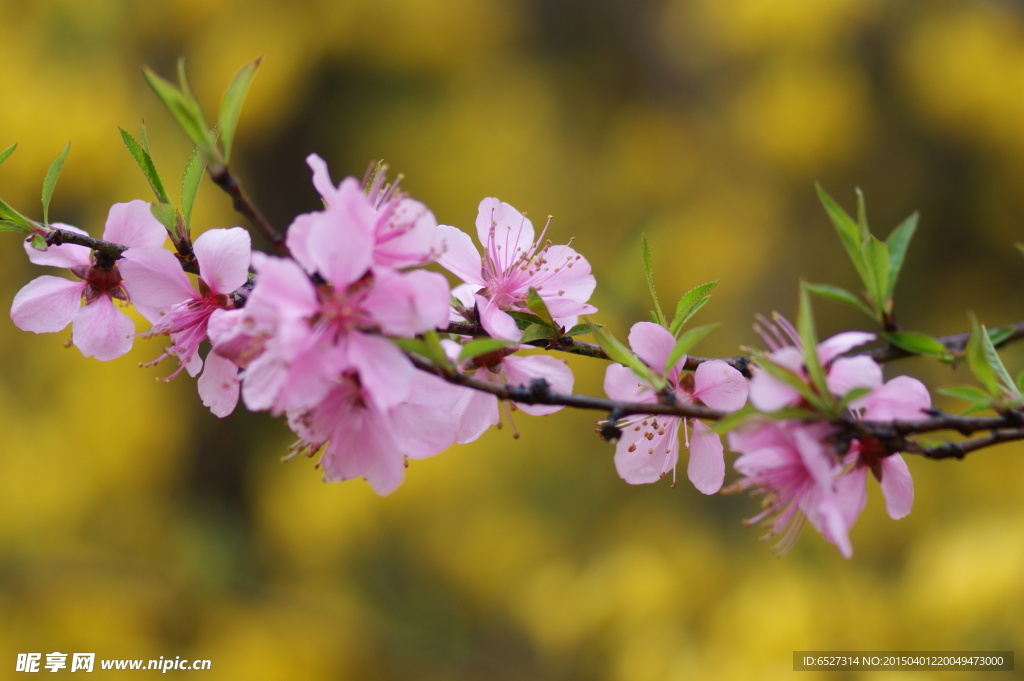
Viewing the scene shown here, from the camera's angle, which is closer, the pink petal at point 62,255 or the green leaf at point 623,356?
the green leaf at point 623,356

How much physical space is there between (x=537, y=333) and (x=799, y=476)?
7.7 inches

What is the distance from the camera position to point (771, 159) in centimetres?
222

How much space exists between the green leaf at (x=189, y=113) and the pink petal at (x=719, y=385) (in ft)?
1.18

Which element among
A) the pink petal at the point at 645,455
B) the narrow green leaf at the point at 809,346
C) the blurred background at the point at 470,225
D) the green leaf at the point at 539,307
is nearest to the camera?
the narrow green leaf at the point at 809,346

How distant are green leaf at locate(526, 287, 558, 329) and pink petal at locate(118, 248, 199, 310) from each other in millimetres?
248

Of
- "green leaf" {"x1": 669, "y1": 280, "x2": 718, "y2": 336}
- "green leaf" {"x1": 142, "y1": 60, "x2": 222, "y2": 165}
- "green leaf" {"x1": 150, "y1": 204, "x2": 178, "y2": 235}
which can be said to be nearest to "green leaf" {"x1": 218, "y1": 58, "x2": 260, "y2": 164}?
"green leaf" {"x1": 142, "y1": 60, "x2": 222, "y2": 165}

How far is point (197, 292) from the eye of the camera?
57cm

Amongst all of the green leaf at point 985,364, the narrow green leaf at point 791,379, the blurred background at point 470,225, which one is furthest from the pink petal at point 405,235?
the blurred background at point 470,225

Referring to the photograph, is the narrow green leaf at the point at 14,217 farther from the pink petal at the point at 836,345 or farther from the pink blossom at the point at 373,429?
the pink petal at the point at 836,345

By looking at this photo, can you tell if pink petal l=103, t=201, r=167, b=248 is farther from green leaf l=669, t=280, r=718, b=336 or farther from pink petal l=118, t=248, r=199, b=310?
green leaf l=669, t=280, r=718, b=336

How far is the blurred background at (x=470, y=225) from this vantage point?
79.6 inches

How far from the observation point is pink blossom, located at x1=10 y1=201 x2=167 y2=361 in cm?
59

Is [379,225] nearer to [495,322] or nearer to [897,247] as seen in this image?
[495,322]

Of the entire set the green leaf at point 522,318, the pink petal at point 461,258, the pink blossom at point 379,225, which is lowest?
the green leaf at point 522,318
